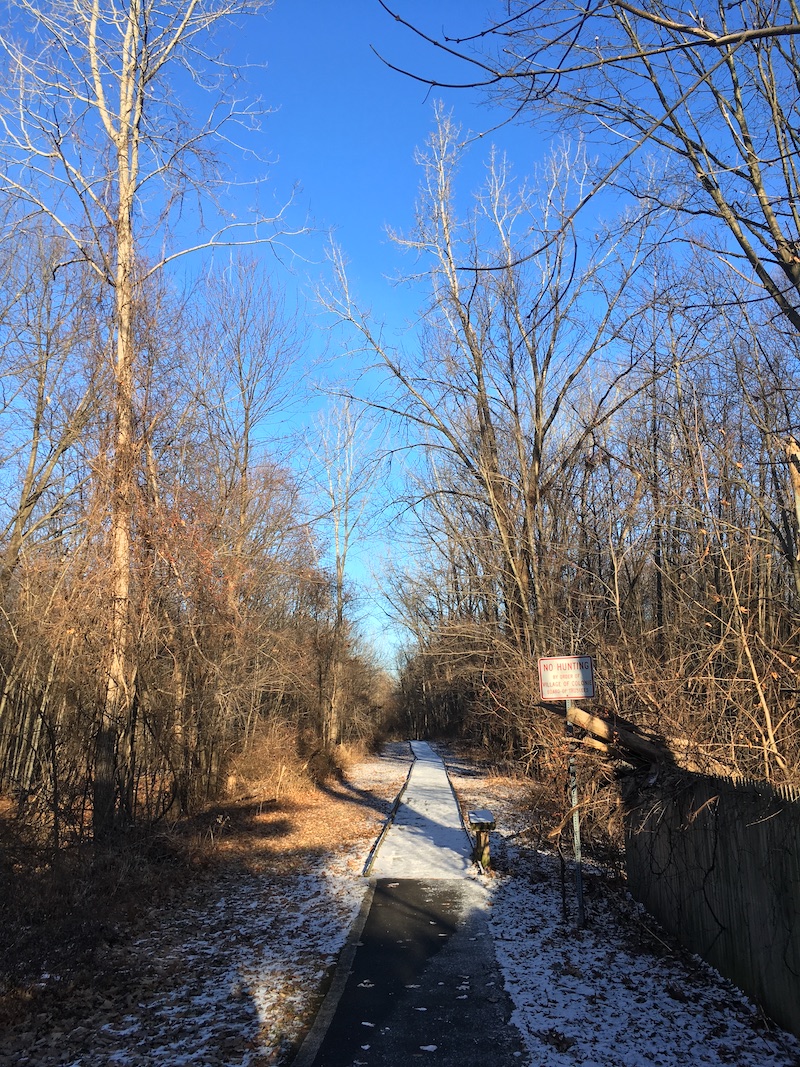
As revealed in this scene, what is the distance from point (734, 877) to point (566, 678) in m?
2.58

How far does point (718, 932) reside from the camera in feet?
18.0

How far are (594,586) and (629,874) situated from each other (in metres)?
9.77

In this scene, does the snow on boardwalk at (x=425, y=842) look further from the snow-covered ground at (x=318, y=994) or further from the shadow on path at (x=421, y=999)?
the shadow on path at (x=421, y=999)

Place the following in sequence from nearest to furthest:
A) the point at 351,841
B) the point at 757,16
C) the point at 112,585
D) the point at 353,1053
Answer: the point at 353,1053 < the point at 757,16 < the point at 112,585 < the point at 351,841

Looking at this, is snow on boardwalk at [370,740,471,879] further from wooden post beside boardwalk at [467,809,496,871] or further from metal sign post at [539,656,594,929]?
metal sign post at [539,656,594,929]

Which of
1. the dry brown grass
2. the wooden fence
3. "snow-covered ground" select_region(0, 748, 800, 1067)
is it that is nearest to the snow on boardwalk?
the dry brown grass

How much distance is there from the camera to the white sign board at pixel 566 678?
24.3 feet

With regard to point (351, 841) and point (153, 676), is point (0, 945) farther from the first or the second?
point (351, 841)

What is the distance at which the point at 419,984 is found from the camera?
5.69m

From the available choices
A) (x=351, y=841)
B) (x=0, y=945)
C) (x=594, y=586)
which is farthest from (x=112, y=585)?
(x=594, y=586)

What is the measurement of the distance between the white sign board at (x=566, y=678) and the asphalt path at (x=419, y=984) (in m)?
2.42

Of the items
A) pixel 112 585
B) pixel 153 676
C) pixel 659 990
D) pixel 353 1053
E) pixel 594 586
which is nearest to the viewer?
pixel 353 1053

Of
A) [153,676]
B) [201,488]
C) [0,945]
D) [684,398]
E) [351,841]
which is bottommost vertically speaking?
[351,841]

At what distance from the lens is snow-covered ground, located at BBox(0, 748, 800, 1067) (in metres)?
4.46
